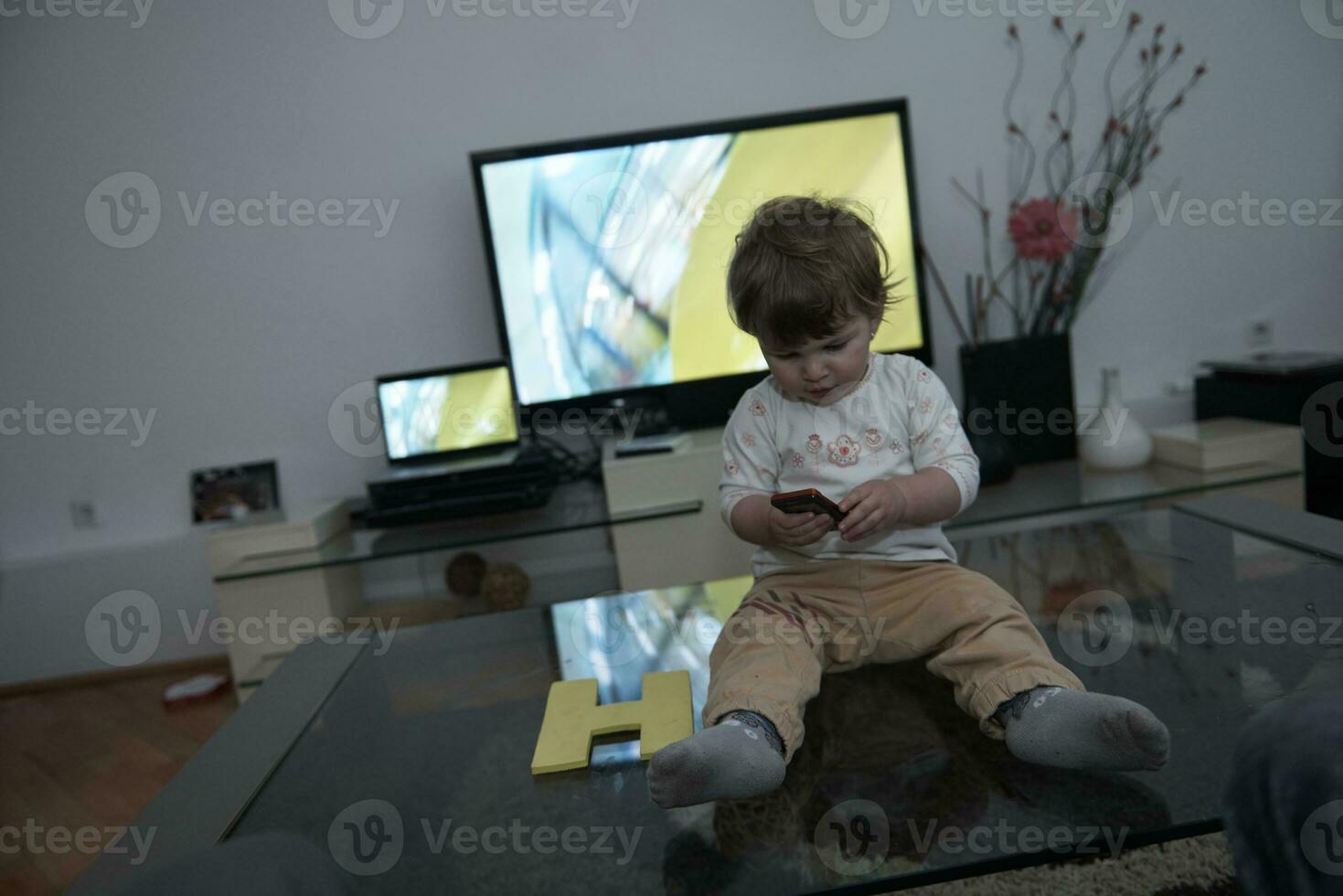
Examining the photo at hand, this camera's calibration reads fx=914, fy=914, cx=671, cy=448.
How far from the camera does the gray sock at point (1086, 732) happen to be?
784 millimetres

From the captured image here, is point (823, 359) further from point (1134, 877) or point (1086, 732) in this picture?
point (1134, 877)

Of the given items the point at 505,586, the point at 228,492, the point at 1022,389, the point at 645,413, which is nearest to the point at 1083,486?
the point at 1022,389

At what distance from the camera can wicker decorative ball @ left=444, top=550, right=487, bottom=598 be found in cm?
215

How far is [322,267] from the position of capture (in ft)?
7.59

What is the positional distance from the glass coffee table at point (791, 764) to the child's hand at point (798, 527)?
0.61 feet

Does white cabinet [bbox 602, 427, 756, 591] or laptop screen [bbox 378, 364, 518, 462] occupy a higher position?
laptop screen [bbox 378, 364, 518, 462]

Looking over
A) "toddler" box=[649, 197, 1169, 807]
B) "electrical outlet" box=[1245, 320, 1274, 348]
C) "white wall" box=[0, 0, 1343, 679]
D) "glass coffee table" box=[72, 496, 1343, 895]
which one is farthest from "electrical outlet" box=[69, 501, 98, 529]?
"electrical outlet" box=[1245, 320, 1274, 348]

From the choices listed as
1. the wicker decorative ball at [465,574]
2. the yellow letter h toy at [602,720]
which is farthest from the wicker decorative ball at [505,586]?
the yellow letter h toy at [602,720]

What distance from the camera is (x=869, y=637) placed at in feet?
3.67

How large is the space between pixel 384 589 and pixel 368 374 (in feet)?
1.81

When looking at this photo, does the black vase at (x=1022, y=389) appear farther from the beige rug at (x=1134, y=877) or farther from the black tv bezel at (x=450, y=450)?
the beige rug at (x=1134, y=877)

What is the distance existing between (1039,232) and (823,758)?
166cm

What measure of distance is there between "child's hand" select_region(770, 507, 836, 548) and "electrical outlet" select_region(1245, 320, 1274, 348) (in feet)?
6.68

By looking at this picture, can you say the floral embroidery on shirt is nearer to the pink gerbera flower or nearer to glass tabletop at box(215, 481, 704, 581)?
glass tabletop at box(215, 481, 704, 581)
